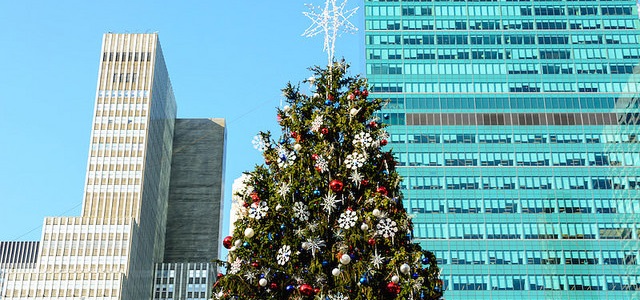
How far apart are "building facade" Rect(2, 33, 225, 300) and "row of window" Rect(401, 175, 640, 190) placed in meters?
42.0

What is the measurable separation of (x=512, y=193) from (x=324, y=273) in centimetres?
9819

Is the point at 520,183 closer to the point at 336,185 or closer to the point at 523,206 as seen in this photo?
the point at 523,206

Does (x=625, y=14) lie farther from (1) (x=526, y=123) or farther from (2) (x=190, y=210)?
(2) (x=190, y=210)

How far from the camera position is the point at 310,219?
2616cm

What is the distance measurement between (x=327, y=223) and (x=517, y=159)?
328ft

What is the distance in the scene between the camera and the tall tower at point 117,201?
12056cm

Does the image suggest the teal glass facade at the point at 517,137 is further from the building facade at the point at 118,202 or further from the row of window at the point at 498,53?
the building facade at the point at 118,202

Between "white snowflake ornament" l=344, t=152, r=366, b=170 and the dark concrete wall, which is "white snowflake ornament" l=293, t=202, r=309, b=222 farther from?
the dark concrete wall

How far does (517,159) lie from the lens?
122m

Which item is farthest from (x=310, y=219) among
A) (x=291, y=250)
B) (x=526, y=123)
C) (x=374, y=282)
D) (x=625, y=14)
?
(x=625, y=14)

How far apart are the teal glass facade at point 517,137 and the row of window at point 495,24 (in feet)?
0.68

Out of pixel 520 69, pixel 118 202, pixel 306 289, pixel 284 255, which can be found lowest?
pixel 306 289

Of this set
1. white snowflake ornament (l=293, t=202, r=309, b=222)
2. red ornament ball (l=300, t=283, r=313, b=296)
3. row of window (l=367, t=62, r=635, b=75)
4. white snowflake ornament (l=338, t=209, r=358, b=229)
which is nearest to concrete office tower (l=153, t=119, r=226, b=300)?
row of window (l=367, t=62, r=635, b=75)

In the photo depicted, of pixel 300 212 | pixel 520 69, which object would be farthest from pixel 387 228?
pixel 520 69
